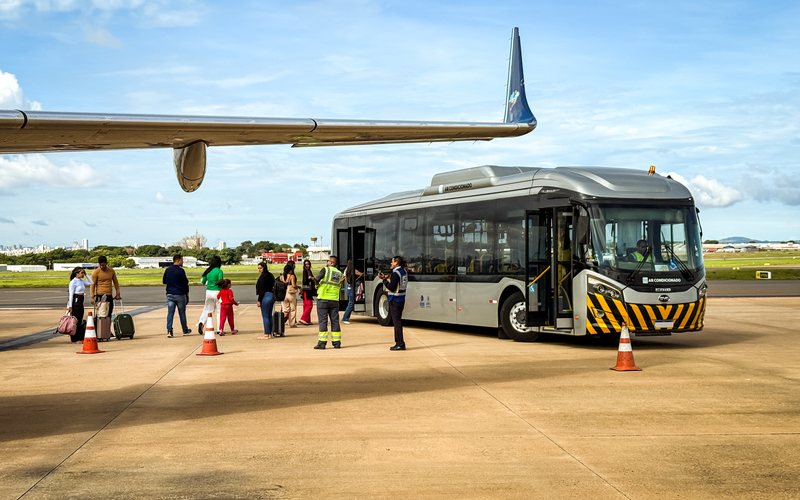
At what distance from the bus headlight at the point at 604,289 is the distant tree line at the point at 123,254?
90.6 meters

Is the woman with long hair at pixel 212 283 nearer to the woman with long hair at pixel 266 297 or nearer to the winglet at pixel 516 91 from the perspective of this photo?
the woman with long hair at pixel 266 297

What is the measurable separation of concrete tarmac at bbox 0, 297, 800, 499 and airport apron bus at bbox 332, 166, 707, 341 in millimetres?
862

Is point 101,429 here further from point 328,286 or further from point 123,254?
point 123,254

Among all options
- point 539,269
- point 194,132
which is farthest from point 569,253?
point 194,132

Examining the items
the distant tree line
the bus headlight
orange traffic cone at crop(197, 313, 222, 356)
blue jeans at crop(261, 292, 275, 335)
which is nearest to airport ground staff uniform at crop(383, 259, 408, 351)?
orange traffic cone at crop(197, 313, 222, 356)

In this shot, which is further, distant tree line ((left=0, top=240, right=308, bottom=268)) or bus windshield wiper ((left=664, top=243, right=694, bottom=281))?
distant tree line ((left=0, top=240, right=308, bottom=268))

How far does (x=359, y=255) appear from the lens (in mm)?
Answer: 23844

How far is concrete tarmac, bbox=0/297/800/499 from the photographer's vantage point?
6.34 meters

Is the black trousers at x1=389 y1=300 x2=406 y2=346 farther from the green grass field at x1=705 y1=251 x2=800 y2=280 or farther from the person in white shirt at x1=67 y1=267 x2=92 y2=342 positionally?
the green grass field at x1=705 y1=251 x2=800 y2=280

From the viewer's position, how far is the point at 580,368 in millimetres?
13000

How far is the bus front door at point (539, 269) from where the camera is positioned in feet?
52.8

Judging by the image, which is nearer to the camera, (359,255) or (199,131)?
(199,131)

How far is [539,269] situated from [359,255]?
27.8 feet

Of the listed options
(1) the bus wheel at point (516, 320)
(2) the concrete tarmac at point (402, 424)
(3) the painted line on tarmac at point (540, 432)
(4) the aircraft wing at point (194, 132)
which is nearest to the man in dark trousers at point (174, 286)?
(2) the concrete tarmac at point (402, 424)
